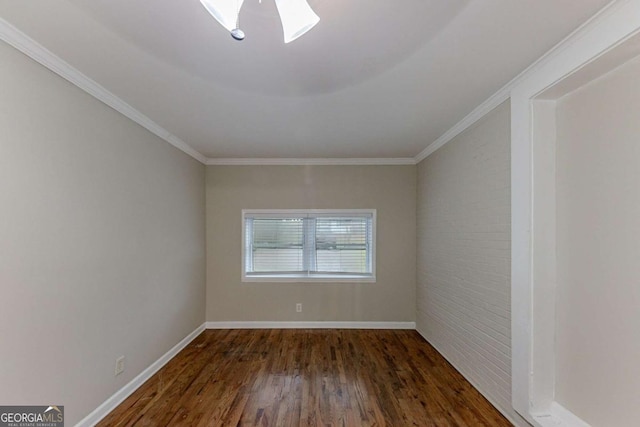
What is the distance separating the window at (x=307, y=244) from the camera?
174 inches

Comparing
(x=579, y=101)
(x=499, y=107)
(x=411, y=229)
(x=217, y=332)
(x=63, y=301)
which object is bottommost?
(x=217, y=332)

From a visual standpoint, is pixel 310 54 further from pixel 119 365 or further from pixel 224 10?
pixel 119 365

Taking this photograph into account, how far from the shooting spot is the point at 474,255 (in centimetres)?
272

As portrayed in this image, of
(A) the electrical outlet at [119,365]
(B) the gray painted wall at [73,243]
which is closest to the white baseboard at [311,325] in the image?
(B) the gray painted wall at [73,243]

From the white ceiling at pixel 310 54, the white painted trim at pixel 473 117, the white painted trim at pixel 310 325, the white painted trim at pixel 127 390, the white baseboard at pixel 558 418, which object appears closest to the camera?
the white ceiling at pixel 310 54

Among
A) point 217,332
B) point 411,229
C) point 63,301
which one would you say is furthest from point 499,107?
point 217,332

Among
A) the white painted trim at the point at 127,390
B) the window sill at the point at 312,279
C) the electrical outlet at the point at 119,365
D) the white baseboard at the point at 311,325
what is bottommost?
the white baseboard at the point at 311,325

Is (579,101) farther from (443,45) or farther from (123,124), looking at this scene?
(123,124)

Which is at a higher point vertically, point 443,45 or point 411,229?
point 443,45

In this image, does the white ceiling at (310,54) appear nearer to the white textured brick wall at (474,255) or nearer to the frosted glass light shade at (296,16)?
the frosted glass light shade at (296,16)

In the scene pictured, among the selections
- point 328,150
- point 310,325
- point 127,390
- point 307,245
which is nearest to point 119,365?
point 127,390

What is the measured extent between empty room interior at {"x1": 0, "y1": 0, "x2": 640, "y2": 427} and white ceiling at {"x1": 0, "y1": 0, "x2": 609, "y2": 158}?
0.05 feet

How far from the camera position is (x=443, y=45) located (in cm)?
169

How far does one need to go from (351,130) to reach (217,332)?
10.5ft
